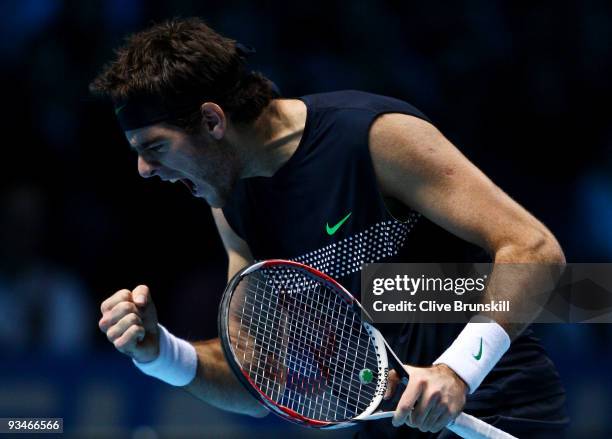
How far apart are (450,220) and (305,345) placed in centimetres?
57

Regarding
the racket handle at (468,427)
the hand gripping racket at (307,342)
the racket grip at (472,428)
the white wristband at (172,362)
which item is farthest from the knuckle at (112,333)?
the racket grip at (472,428)

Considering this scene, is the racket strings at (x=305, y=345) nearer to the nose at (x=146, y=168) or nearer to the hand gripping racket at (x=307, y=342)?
the hand gripping racket at (x=307, y=342)

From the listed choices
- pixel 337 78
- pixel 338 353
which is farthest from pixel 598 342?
pixel 338 353

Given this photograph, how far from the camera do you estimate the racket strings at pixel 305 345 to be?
120 inches

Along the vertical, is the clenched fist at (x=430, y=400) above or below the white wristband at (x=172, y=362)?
above

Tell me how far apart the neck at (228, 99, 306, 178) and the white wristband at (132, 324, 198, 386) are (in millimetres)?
559

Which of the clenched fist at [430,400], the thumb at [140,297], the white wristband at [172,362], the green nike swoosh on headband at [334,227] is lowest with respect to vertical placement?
the white wristband at [172,362]

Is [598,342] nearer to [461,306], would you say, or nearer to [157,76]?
[461,306]

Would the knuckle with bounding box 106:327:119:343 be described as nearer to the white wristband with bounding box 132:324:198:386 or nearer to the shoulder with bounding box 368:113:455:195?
the white wristband with bounding box 132:324:198:386

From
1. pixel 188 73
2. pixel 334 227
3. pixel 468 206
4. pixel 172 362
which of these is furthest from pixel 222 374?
pixel 468 206

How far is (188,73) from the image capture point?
3.21 m

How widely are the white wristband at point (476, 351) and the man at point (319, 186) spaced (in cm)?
5

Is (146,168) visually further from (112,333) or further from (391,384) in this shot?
(391,384)

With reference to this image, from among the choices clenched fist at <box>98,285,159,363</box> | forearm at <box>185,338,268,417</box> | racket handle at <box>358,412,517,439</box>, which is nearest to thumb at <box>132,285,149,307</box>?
clenched fist at <box>98,285,159,363</box>
